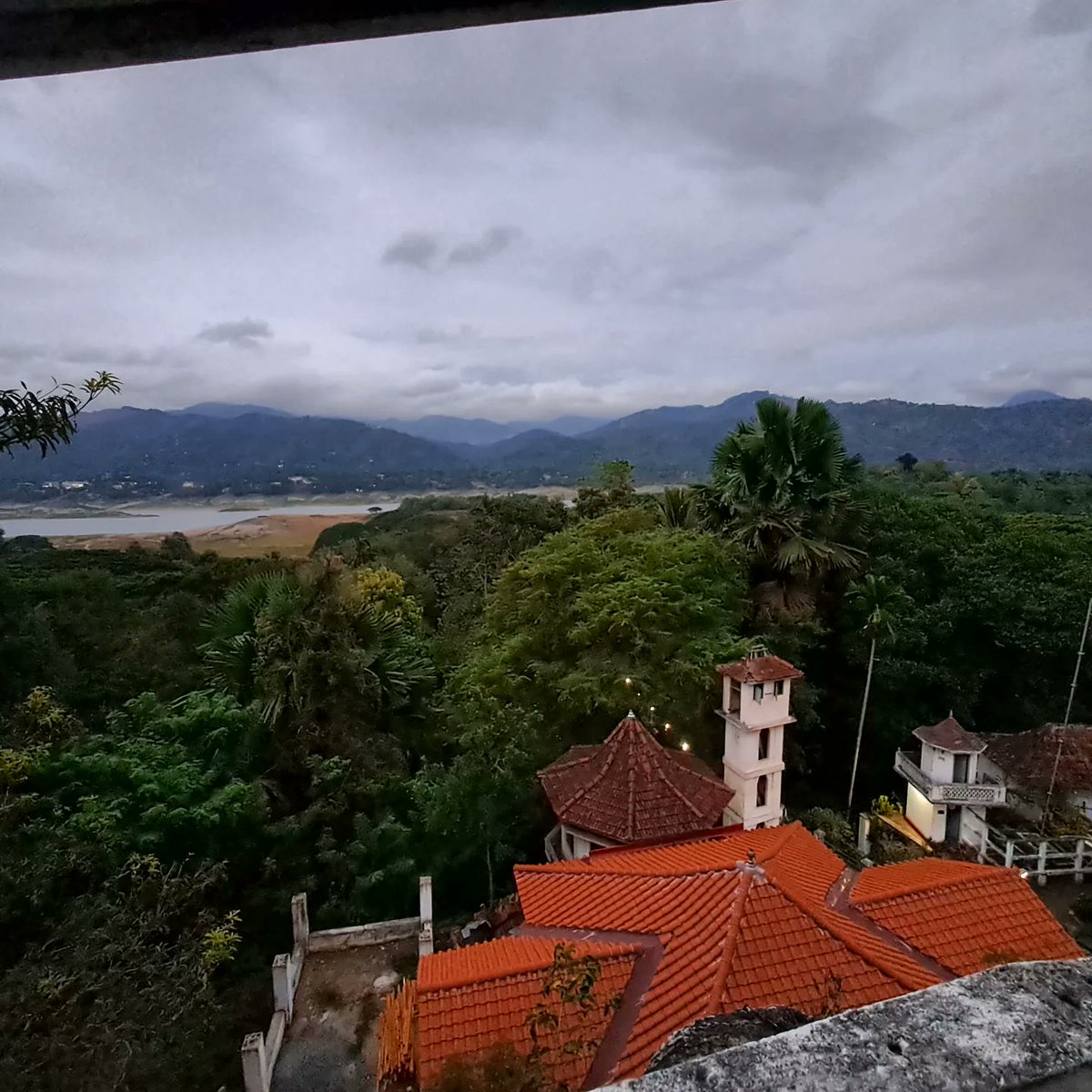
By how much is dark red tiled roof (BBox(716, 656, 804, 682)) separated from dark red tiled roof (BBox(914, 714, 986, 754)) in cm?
631

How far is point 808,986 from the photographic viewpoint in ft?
20.3

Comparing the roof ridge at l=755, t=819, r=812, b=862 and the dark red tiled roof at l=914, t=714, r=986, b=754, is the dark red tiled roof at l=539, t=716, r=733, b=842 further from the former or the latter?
the dark red tiled roof at l=914, t=714, r=986, b=754

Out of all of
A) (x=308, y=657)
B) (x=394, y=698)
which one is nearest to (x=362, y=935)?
(x=394, y=698)

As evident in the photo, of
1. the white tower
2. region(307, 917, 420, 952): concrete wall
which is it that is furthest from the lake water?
the white tower

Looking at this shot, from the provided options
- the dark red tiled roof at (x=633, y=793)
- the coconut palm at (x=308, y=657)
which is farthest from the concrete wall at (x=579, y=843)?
the coconut palm at (x=308, y=657)

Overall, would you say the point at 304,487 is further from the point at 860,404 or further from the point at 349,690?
the point at 860,404

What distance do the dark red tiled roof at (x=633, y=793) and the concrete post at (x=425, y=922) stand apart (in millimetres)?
2397

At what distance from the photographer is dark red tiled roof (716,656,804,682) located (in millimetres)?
12320

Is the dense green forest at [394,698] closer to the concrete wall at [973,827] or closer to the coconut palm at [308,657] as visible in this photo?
the coconut palm at [308,657]

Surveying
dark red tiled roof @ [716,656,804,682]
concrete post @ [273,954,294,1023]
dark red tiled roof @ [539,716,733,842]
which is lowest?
Result: concrete post @ [273,954,294,1023]

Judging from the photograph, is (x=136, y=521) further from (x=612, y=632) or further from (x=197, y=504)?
(x=612, y=632)

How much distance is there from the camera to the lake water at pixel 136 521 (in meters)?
21.0

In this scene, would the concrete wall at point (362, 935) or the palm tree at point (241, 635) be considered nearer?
the concrete wall at point (362, 935)

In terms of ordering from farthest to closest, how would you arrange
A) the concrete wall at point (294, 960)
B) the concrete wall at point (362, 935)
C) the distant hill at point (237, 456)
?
1. the distant hill at point (237, 456)
2. the concrete wall at point (362, 935)
3. the concrete wall at point (294, 960)
